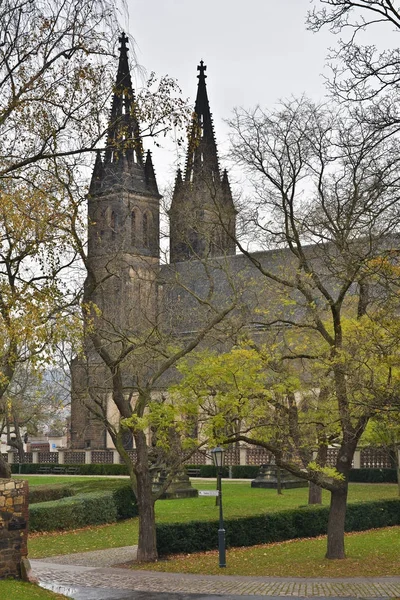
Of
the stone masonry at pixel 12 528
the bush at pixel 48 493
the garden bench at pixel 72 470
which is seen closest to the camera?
the stone masonry at pixel 12 528

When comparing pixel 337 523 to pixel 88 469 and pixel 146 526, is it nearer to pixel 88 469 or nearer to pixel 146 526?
pixel 146 526

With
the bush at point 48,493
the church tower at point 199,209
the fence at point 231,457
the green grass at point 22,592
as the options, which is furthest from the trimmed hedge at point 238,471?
the green grass at point 22,592

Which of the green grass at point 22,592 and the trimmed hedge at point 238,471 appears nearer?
the green grass at point 22,592

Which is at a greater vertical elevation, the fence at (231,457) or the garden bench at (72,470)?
the fence at (231,457)

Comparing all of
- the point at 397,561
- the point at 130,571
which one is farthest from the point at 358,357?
the point at 130,571

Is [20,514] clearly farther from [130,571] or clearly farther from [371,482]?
[371,482]

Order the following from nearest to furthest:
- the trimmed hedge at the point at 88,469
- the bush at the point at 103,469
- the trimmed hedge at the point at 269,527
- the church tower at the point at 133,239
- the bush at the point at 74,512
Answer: the trimmed hedge at the point at 269,527, the bush at the point at 74,512, the church tower at the point at 133,239, the bush at the point at 103,469, the trimmed hedge at the point at 88,469

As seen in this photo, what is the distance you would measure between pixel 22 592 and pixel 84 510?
1750 cm

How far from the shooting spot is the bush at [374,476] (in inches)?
1829

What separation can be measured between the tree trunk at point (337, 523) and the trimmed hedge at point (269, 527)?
4.18 meters

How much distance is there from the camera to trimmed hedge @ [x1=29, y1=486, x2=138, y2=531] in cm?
3073

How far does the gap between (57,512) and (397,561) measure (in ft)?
43.3

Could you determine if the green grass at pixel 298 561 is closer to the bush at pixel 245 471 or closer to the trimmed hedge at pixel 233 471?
the trimmed hedge at pixel 233 471

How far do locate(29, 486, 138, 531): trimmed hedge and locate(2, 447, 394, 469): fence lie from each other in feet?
13.7
